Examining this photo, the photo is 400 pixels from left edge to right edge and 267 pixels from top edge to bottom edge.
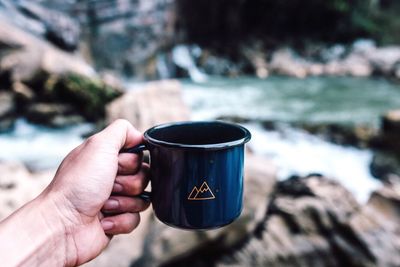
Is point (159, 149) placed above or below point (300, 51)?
above

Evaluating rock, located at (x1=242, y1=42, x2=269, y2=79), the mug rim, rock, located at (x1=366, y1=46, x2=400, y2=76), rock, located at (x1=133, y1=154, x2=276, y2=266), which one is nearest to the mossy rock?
rock, located at (x1=133, y1=154, x2=276, y2=266)

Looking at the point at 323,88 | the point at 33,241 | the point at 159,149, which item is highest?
the point at 159,149

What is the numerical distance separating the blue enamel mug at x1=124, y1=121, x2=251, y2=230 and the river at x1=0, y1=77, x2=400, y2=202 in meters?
3.21

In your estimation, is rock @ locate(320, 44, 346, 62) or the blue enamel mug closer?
the blue enamel mug

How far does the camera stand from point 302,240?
2.33m

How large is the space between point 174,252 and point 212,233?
0.23 metres

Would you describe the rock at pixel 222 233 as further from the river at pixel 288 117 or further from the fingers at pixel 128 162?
the river at pixel 288 117

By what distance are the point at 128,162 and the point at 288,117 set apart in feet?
18.1

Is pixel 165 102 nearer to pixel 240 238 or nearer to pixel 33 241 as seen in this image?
pixel 240 238

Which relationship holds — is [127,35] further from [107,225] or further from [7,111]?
[107,225]

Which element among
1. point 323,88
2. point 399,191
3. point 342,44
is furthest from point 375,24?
point 399,191

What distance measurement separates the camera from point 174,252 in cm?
212

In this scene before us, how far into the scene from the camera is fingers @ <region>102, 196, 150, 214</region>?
1072 mm

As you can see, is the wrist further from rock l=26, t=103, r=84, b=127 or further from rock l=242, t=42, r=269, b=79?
rock l=242, t=42, r=269, b=79
